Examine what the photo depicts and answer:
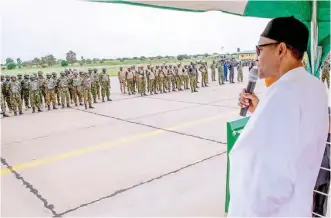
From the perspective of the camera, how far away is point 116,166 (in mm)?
4453

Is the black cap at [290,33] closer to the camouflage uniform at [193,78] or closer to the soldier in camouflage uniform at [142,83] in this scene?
the soldier in camouflage uniform at [142,83]

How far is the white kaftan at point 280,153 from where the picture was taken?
0.95 meters

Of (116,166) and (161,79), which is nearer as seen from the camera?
(116,166)

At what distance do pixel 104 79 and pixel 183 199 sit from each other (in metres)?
9.14

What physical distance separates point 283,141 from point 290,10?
1758 millimetres

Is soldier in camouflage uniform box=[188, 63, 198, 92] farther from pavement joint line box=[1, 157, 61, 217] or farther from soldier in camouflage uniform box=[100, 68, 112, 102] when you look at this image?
pavement joint line box=[1, 157, 61, 217]

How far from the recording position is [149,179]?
154 inches

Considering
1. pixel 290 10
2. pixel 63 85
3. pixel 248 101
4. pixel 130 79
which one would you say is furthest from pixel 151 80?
pixel 248 101

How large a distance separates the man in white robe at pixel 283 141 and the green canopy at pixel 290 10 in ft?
2.91

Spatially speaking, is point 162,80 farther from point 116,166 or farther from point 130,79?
Result: point 116,166

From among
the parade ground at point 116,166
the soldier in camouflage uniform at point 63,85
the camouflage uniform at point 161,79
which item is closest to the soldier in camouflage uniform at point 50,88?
the soldier in camouflage uniform at point 63,85

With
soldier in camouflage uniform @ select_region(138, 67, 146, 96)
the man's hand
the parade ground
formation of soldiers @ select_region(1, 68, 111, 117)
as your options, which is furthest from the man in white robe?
soldier in camouflage uniform @ select_region(138, 67, 146, 96)

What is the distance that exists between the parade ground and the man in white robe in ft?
6.73

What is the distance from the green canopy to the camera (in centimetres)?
190
